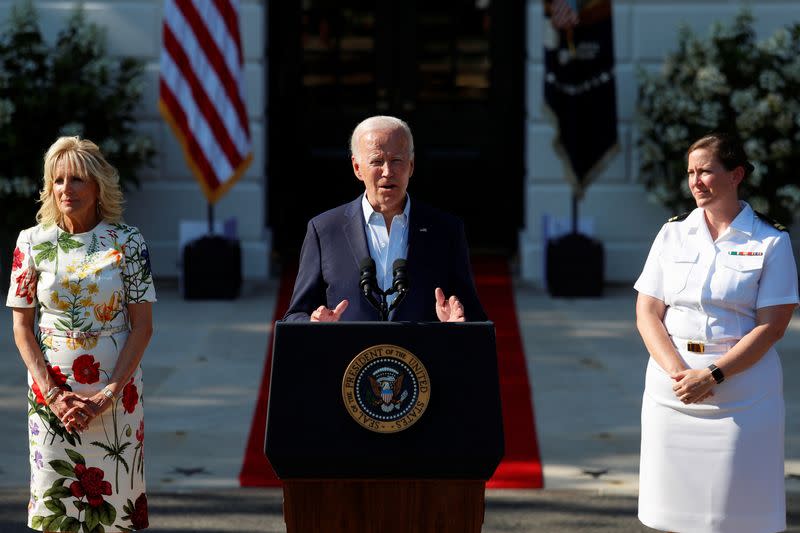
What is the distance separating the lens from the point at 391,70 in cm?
1377

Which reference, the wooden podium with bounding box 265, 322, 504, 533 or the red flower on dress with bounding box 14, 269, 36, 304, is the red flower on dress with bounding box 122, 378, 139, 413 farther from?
the wooden podium with bounding box 265, 322, 504, 533

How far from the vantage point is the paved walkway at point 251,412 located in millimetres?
6531

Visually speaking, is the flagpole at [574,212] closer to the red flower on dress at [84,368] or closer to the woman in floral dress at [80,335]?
the woman in floral dress at [80,335]

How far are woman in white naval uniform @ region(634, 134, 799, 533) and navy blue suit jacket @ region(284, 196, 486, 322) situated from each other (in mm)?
710

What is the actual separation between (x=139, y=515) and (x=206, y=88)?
24.4 feet

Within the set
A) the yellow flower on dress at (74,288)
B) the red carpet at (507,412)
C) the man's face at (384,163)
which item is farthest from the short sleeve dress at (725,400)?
the red carpet at (507,412)

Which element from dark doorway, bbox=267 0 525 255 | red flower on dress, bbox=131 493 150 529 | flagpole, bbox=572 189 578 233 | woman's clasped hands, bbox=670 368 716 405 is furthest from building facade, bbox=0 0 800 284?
woman's clasped hands, bbox=670 368 716 405

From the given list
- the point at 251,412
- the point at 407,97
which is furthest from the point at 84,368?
the point at 407,97

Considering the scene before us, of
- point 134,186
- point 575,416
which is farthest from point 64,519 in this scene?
point 134,186

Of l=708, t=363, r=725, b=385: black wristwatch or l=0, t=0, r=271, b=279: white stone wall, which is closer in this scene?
l=708, t=363, r=725, b=385: black wristwatch

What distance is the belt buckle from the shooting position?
4863mm

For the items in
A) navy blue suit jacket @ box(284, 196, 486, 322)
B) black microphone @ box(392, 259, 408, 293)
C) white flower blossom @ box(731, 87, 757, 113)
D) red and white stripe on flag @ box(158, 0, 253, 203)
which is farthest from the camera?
red and white stripe on flag @ box(158, 0, 253, 203)

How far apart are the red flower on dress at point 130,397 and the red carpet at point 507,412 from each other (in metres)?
2.01

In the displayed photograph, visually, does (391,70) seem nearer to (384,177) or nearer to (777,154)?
(777,154)
